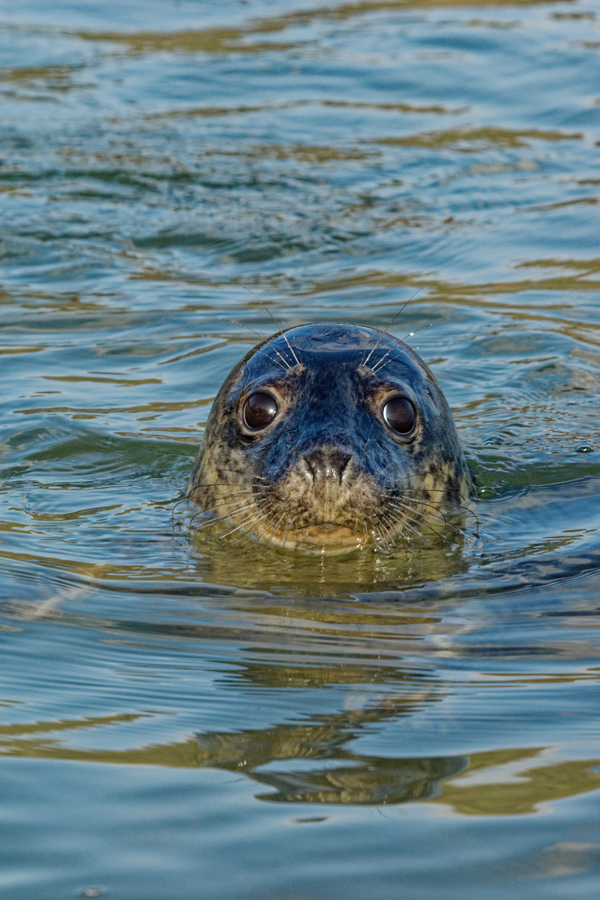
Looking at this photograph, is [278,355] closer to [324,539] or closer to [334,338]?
[334,338]

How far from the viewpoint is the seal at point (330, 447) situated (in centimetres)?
417

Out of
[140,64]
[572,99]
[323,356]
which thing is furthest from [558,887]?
[140,64]

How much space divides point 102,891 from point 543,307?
6552 mm

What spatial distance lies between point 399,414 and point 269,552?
653 mm

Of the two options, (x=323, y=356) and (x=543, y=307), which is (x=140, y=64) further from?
(x=323, y=356)

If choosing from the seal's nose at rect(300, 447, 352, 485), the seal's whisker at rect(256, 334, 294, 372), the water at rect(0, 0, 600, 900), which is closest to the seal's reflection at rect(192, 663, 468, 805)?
the water at rect(0, 0, 600, 900)

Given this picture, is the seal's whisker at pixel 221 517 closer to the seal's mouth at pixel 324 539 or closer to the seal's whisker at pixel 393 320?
the seal's mouth at pixel 324 539

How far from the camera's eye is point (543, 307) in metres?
8.31

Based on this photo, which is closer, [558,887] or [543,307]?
[558,887]

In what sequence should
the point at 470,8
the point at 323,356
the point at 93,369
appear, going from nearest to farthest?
1. the point at 323,356
2. the point at 93,369
3. the point at 470,8

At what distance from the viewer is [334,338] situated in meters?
4.82

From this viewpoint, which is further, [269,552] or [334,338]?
[334,338]

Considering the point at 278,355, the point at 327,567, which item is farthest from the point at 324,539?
the point at 278,355

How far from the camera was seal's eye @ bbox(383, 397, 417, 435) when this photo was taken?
464cm
